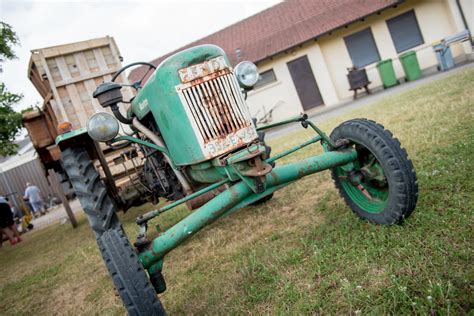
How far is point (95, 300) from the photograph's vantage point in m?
2.83

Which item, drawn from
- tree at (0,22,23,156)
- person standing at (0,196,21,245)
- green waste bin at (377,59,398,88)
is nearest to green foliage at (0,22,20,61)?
tree at (0,22,23,156)

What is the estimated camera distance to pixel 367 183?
96.1 inches

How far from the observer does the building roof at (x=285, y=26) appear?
13945 mm

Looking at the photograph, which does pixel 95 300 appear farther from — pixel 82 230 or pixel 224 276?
pixel 82 230

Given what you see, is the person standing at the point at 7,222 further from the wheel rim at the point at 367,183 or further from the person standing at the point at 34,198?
the wheel rim at the point at 367,183

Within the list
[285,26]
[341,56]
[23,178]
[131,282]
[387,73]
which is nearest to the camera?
[131,282]

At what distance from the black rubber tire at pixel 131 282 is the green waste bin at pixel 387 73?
532 inches

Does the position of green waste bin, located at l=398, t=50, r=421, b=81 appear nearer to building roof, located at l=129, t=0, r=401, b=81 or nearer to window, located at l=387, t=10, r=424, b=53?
window, located at l=387, t=10, r=424, b=53

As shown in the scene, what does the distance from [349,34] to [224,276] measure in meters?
14.4

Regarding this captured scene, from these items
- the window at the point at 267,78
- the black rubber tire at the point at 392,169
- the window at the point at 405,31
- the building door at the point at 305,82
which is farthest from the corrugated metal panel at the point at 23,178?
the black rubber tire at the point at 392,169

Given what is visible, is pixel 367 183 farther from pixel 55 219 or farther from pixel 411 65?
pixel 411 65

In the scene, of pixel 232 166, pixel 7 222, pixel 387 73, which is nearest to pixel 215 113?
pixel 232 166

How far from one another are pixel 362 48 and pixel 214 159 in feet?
46.7

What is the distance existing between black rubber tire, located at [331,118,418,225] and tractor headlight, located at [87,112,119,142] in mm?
1615
